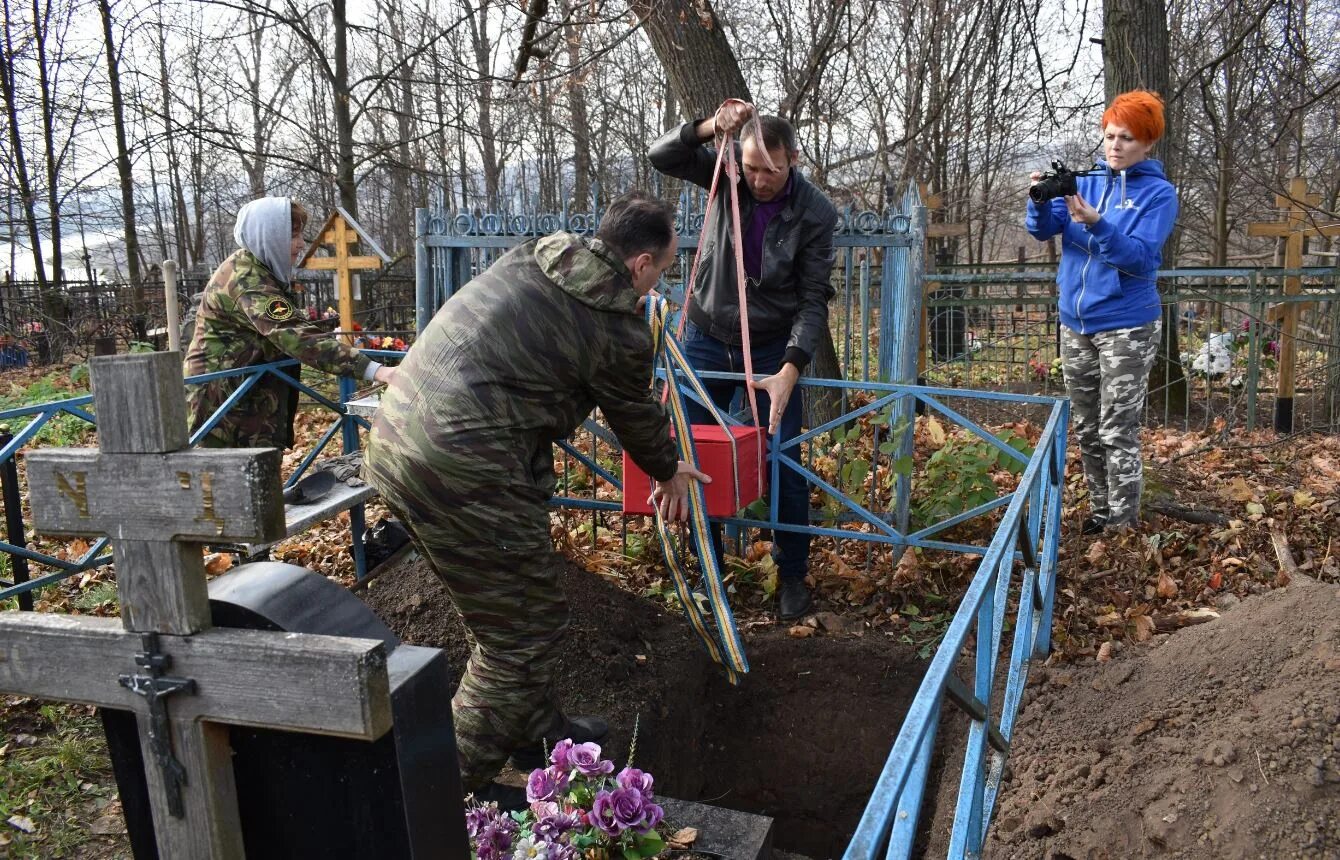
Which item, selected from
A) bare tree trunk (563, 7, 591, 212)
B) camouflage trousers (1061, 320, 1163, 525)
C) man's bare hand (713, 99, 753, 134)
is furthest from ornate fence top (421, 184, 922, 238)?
bare tree trunk (563, 7, 591, 212)

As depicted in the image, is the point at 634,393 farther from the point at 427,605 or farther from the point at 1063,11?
the point at 1063,11

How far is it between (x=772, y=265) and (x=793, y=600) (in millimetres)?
1541

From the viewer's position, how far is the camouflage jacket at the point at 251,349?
13.1 ft

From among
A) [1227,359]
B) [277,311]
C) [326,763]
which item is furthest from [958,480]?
[1227,359]

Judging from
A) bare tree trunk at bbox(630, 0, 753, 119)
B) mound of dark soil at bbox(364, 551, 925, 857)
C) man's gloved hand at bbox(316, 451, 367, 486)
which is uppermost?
bare tree trunk at bbox(630, 0, 753, 119)

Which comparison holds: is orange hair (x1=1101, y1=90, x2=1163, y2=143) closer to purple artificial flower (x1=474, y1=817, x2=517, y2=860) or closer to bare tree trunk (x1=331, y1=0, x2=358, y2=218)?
purple artificial flower (x1=474, y1=817, x2=517, y2=860)

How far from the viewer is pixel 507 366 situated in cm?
251

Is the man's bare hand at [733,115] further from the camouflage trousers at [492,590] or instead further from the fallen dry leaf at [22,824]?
the fallen dry leaf at [22,824]

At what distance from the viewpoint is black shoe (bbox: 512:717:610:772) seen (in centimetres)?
291

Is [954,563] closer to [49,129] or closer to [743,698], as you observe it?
[743,698]

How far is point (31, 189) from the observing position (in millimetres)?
16734

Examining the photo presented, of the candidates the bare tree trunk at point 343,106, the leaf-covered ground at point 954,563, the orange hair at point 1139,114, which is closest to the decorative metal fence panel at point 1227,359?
the leaf-covered ground at point 954,563

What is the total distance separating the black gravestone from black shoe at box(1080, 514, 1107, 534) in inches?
152

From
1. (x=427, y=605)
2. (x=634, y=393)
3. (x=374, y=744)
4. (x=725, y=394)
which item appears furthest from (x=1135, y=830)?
(x=427, y=605)
